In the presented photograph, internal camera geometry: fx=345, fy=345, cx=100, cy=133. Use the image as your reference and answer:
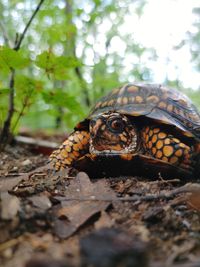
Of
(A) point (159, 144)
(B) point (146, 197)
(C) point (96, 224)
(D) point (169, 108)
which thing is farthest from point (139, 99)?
(C) point (96, 224)

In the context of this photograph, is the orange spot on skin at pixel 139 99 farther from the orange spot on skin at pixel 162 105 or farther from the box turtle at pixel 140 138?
the orange spot on skin at pixel 162 105

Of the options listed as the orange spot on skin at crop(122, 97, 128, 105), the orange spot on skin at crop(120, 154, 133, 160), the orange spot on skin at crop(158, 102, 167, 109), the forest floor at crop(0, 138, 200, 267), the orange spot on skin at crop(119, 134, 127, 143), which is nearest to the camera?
the forest floor at crop(0, 138, 200, 267)

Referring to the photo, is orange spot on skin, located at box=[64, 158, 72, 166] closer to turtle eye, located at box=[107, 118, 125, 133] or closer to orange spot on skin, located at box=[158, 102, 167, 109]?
turtle eye, located at box=[107, 118, 125, 133]

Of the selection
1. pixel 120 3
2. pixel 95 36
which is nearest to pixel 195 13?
pixel 120 3

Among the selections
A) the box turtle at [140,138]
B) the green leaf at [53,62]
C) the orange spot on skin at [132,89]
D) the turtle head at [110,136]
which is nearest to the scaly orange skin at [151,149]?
the box turtle at [140,138]

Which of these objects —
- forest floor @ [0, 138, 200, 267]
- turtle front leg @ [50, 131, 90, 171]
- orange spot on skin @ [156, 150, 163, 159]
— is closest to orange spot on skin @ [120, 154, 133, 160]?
orange spot on skin @ [156, 150, 163, 159]
